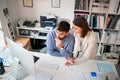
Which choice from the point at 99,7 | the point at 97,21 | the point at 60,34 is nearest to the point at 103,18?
the point at 97,21

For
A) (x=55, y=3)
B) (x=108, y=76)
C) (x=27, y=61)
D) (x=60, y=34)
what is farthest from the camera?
(x=55, y=3)

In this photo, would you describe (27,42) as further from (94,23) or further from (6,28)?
(94,23)

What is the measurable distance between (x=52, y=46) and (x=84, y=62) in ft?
1.70

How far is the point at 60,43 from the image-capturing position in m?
1.95

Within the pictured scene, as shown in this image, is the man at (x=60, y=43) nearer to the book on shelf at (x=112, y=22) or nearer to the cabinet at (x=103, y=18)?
the cabinet at (x=103, y=18)

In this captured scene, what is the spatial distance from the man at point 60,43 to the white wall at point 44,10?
1.29m

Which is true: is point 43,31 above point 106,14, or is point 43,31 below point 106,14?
below

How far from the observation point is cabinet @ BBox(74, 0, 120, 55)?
101 inches

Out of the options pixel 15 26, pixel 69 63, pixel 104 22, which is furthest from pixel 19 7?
pixel 69 63

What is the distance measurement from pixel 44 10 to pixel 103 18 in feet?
4.49

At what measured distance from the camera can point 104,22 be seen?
2.74m

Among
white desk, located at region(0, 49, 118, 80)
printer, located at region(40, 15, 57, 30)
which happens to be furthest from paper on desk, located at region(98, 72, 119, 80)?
printer, located at region(40, 15, 57, 30)

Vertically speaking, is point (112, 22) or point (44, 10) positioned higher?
point (44, 10)

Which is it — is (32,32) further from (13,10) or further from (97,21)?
(97,21)
